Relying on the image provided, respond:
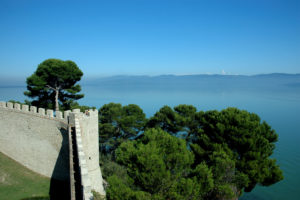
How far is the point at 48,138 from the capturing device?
12.0 metres

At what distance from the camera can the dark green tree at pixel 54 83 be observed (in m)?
17.8

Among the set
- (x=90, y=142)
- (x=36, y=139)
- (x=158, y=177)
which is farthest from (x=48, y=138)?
(x=158, y=177)

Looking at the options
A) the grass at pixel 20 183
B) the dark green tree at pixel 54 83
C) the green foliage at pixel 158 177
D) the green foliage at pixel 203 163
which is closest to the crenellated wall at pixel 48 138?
the grass at pixel 20 183

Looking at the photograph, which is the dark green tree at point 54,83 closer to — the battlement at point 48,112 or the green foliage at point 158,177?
the battlement at point 48,112

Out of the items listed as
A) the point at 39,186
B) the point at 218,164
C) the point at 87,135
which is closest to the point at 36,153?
the point at 39,186

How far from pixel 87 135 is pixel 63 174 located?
303 cm

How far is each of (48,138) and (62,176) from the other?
2355 millimetres

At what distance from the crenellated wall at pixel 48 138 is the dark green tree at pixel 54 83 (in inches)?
164

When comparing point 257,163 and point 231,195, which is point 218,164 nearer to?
point 231,195

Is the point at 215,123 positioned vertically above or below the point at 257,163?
above

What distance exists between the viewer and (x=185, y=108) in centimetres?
1923

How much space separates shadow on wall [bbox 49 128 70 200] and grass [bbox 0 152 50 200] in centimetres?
35

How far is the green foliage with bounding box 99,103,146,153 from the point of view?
795 inches

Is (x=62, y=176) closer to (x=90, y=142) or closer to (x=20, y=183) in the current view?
(x=20, y=183)
